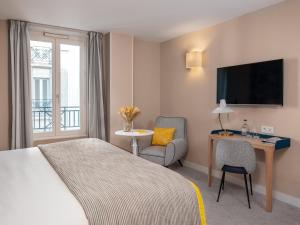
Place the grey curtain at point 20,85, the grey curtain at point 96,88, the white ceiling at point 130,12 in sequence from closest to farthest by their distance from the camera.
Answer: the white ceiling at point 130,12 → the grey curtain at point 20,85 → the grey curtain at point 96,88

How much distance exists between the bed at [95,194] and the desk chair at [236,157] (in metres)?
1.22

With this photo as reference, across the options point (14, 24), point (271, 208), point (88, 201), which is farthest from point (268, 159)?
point (14, 24)

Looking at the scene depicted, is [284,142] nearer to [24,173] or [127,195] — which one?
[127,195]

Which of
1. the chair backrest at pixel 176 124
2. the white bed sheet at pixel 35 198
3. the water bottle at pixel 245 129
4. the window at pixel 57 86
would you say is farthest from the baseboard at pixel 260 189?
the white bed sheet at pixel 35 198

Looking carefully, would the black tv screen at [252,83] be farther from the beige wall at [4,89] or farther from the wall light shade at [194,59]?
the beige wall at [4,89]

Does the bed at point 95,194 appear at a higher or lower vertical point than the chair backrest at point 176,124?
lower

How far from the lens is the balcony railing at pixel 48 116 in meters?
3.98

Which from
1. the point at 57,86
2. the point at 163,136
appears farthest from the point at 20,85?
the point at 163,136

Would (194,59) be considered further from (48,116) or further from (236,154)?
(48,116)

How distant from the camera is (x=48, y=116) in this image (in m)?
4.08

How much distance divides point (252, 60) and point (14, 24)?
3.45m

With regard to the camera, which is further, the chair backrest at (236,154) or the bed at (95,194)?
the chair backrest at (236,154)

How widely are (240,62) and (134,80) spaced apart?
6.68ft

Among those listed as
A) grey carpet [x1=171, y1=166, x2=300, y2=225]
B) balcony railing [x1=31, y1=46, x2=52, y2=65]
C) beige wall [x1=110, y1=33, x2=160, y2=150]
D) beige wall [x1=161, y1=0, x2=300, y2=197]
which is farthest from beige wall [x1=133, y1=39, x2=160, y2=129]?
grey carpet [x1=171, y1=166, x2=300, y2=225]
